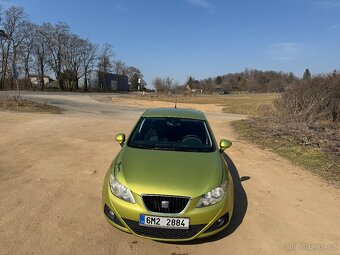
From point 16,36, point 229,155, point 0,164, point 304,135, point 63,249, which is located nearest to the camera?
point 63,249

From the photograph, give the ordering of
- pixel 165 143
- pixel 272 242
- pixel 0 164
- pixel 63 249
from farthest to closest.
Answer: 1. pixel 0 164
2. pixel 165 143
3. pixel 272 242
4. pixel 63 249

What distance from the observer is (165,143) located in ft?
18.7

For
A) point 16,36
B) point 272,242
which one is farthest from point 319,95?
point 16,36

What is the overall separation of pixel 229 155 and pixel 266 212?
→ 4.29 metres

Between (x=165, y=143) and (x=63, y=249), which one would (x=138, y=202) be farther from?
(x=165, y=143)

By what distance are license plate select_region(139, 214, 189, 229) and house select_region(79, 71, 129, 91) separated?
8756 centimetres

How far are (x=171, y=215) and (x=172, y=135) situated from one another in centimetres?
218

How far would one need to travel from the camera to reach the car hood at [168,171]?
14.2 ft

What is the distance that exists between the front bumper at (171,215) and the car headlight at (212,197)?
0.13ft

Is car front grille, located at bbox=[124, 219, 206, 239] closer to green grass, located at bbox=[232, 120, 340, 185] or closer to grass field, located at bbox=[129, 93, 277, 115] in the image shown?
green grass, located at bbox=[232, 120, 340, 185]

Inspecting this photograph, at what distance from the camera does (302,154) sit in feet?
33.6

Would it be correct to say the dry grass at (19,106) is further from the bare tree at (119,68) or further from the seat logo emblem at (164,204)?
the bare tree at (119,68)

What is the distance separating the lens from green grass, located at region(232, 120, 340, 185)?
8.52m

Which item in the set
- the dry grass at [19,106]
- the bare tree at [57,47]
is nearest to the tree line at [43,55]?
the bare tree at [57,47]
